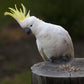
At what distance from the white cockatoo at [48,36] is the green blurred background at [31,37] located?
9.28 ft

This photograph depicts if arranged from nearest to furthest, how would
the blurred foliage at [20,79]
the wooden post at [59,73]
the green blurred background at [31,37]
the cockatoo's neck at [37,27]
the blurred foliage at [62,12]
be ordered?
the wooden post at [59,73] → the cockatoo's neck at [37,27] → the blurred foliage at [20,79] → the green blurred background at [31,37] → the blurred foliage at [62,12]

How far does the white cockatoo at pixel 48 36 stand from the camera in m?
2.50

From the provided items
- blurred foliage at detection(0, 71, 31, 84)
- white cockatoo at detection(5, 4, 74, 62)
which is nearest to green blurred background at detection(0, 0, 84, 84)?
blurred foliage at detection(0, 71, 31, 84)

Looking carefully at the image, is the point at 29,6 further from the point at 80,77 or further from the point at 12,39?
the point at 80,77

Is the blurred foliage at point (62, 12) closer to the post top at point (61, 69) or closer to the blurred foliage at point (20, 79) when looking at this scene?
the blurred foliage at point (20, 79)

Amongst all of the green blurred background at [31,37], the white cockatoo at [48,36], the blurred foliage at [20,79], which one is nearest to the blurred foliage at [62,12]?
the green blurred background at [31,37]

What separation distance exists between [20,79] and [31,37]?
1593mm

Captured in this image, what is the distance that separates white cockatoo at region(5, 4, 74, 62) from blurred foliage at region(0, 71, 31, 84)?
2.37 metres

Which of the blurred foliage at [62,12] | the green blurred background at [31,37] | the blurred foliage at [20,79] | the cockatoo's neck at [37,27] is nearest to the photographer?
the cockatoo's neck at [37,27]

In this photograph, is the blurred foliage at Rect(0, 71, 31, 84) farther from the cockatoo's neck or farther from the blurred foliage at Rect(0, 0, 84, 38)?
the cockatoo's neck

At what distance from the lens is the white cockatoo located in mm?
2504

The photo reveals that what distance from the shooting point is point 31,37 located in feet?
21.0

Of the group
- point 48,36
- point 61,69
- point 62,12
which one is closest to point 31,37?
point 62,12

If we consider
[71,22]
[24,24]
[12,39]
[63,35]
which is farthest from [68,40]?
[12,39]
